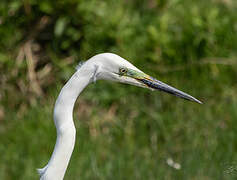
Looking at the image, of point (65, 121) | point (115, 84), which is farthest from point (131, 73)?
point (115, 84)

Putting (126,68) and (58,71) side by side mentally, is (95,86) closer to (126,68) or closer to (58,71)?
(58,71)

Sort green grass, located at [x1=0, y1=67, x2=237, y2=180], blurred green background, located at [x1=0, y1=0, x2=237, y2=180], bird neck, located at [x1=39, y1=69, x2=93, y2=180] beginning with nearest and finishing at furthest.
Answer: bird neck, located at [x1=39, y1=69, x2=93, y2=180], green grass, located at [x1=0, y1=67, x2=237, y2=180], blurred green background, located at [x1=0, y1=0, x2=237, y2=180]

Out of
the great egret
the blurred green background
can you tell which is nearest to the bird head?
the great egret

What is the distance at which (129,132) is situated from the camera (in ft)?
16.5

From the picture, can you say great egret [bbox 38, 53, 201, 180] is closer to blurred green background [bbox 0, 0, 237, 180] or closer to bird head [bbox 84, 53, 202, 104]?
bird head [bbox 84, 53, 202, 104]


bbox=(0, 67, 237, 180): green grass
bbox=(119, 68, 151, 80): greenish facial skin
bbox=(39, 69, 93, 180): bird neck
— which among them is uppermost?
bbox=(119, 68, 151, 80): greenish facial skin

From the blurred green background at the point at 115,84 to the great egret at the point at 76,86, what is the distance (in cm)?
192

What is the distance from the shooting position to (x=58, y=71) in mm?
5461

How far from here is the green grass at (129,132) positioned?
15.0ft

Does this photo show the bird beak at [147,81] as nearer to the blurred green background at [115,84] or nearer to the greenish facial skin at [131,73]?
the greenish facial skin at [131,73]

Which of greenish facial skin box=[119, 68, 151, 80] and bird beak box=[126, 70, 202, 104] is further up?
greenish facial skin box=[119, 68, 151, 80]

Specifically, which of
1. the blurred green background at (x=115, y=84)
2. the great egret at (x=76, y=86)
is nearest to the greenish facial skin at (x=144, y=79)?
the great egret at (x=76, y=86)

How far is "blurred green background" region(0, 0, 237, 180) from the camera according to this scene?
4844mm

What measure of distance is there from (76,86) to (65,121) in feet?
0.57
